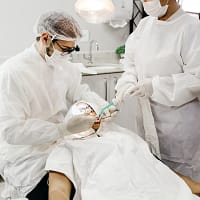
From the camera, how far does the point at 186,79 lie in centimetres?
162

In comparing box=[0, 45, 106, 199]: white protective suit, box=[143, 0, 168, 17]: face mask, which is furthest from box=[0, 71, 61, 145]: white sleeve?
box=[143, 0, 168, 17]: face mask

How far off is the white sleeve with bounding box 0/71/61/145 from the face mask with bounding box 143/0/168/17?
30.7 inches

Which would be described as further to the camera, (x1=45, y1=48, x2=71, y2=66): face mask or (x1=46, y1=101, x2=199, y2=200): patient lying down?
(x1=45, y1=48, x2=71, y2=66): face mask

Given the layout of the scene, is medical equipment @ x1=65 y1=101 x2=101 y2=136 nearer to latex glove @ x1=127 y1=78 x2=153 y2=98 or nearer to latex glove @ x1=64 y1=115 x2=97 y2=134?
latex glove @ x1=64 y1=115 x2=97 y2=134

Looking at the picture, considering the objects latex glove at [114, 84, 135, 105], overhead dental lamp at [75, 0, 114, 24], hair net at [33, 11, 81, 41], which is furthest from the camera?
overhead dental lamp at [75, 0, 114, 24]

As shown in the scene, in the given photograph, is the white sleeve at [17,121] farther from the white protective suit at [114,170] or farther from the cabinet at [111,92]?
the cabinet at [111,92]

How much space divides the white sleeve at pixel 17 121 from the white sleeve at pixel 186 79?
60cm

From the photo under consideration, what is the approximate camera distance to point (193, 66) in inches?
63.4

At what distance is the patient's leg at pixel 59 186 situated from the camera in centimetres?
130

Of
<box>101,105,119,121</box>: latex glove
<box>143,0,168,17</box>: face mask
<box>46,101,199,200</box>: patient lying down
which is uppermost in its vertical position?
<box>143,0,168,17</box>: face mask

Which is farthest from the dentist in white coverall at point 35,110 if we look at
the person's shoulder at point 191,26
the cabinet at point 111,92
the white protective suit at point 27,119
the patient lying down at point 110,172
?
the cabinet at point 111,92

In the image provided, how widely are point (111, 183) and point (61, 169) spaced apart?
0.25m

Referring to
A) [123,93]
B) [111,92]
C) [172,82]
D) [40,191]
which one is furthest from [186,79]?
[111,92]

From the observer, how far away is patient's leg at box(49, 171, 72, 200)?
1297mm
